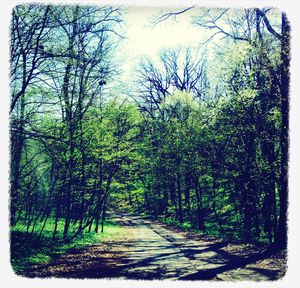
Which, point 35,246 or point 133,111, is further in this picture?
point 133,111

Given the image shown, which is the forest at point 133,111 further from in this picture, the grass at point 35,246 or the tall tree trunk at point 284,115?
the grass at point 35,246

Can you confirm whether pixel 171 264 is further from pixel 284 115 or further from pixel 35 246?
pixel 284 115

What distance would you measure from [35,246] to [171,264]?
3.72 meters

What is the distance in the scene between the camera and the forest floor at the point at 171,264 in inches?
252

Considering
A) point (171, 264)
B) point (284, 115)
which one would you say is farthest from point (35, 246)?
point (284, 115)

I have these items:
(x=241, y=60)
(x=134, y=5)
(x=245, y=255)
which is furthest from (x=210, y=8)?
(x=245, y=255)

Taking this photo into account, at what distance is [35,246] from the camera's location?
8.29 metres

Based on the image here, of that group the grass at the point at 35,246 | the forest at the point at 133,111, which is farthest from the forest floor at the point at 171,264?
the forest at the point at 133,111

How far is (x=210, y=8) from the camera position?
6.99 m

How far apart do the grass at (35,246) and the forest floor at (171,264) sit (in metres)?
0.22

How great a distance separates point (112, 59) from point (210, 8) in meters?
3.57

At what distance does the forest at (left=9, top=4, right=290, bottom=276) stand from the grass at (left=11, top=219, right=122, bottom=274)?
0.13 metres

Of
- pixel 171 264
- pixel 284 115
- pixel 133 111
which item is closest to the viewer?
pixel 284 115

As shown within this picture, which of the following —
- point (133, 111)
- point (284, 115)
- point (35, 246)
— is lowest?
point (35, 246)
